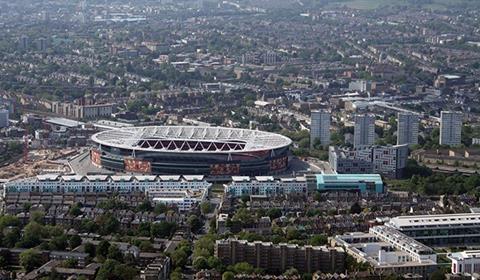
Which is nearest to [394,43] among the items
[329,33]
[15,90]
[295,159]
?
[329,33]

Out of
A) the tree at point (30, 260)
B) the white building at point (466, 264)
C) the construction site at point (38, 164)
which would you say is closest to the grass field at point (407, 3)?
the construction site at point (38, 164)

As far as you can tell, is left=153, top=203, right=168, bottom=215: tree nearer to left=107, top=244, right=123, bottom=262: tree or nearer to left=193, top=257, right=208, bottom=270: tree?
left=107, top=244, right=123, bottom=262: tree

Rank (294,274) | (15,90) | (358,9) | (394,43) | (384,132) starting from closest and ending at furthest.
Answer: (294,274) < (384,132) < (15,90) < (394,43) < (358,9)

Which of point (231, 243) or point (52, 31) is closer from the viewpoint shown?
point (231, 243)

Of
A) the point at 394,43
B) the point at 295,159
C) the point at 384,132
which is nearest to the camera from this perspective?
the point at 295,159

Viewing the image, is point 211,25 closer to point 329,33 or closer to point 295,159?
point 329,33

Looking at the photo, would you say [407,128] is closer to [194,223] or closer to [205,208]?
[205,208]
